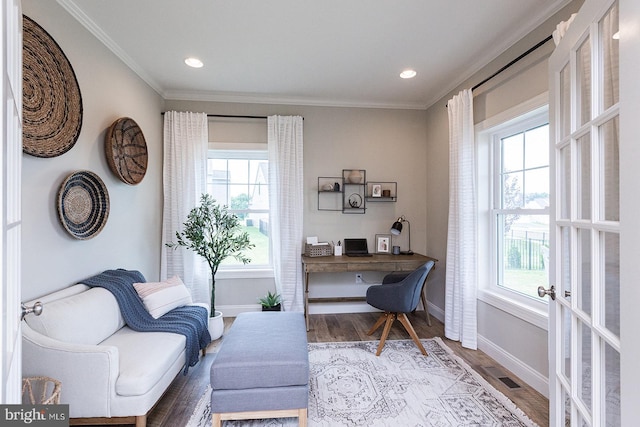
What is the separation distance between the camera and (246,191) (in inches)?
146

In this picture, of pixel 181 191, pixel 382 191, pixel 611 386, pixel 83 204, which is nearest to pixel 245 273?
pixel 181 191

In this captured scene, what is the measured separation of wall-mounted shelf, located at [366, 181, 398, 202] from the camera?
3.72 m

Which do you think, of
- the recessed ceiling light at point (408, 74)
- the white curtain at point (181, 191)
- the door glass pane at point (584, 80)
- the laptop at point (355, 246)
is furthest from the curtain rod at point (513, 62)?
the white curtain at point (181, 191)

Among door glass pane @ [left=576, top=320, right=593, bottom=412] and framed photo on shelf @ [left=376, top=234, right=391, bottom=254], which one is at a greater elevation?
framed photo on shelf @ [left=376, top=234, right=391, bottom=254]

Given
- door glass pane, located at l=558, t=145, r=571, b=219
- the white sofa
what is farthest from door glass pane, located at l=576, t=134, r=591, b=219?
the white sofa

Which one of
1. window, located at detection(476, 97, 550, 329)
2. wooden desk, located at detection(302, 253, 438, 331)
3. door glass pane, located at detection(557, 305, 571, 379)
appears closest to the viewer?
door glass pane, located at detection(557, 305, 571, 379)

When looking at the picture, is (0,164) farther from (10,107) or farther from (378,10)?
(378,10)

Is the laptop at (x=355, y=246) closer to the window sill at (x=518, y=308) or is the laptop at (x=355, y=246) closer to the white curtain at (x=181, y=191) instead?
the window sill at (x=518, y=308)

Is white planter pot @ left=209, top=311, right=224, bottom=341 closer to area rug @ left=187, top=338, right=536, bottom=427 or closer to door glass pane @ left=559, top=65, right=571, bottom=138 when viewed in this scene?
area rug @ left=187, top=338, right=536, bottom=427

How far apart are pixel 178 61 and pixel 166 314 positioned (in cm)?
227

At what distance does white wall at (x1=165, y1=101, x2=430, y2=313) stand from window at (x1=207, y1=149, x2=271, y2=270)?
1.20 ft

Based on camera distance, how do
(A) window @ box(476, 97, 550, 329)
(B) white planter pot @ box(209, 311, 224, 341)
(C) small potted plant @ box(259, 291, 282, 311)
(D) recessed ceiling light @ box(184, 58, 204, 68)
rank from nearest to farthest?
(A) window @ box(476, 97, 550, 329)
(D) recessed ceiling light @ box(184, 58, 204, 68)
(B) white planter pot @ box(209, 311, 224, 341)
(C) small potted plant @ box(259, 291, 282, 311)

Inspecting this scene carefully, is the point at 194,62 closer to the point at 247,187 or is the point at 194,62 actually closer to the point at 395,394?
the point at 247,187

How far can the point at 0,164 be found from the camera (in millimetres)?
633
